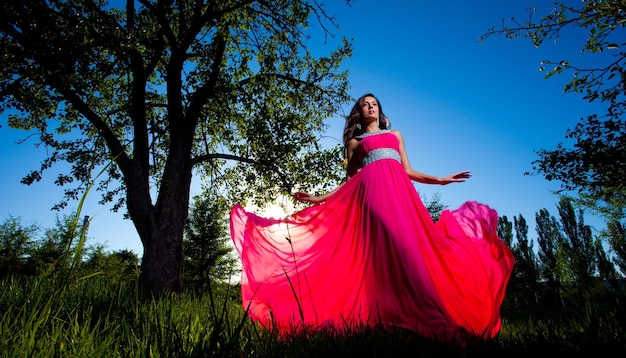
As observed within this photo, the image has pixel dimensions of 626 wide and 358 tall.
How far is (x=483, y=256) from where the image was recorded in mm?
3396

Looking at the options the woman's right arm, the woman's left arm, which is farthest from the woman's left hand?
the woman's right arm

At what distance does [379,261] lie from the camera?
130 inches

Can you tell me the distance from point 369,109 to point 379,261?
2.37 meters

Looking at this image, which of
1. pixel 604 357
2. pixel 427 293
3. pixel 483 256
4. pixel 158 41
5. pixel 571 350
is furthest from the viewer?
pixel 158 41

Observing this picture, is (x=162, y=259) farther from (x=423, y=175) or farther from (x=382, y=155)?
(x=423, y=175)

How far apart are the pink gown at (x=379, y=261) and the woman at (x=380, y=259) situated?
1 cm

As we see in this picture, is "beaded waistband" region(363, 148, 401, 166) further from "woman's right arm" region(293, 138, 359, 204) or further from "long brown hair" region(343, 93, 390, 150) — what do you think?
"long brown hair" region(343, 93, 390, 150)

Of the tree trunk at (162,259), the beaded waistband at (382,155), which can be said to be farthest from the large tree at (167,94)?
the beaded waistband at (382,155)

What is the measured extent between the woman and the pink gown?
0.4 inches

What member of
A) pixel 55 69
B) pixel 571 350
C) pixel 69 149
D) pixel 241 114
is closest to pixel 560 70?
pixel 571 350

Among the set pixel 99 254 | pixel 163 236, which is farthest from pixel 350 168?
pixel 99 254

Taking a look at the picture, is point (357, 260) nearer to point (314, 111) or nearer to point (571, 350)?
point (571, 350)

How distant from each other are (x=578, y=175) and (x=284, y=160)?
9705 millimetres

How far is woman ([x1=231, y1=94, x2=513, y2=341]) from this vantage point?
285cm
